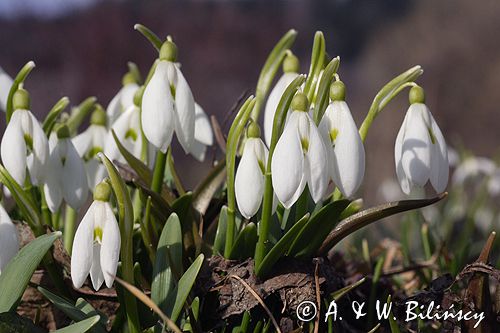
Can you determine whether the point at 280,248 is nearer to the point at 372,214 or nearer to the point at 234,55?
the point at 372,214

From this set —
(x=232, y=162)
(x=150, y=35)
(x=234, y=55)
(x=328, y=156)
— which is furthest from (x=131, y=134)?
(x=234, y=55)

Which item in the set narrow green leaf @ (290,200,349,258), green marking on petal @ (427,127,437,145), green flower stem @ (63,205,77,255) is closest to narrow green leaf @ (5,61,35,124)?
green flower stem @ (63,205,77,255)

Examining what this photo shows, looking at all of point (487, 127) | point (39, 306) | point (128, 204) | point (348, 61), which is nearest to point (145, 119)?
point (128, 204)

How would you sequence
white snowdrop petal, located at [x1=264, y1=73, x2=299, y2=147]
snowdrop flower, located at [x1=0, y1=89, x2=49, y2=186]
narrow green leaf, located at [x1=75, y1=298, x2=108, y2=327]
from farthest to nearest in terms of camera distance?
1. white snowdrop petal, located at [x1=264, y1=73, x2=299, y2=147]
2. snowdrop flower, located at [x1=0, y1=89, x2=49, y2=186]
3. narrow green leaf, located at [x1=75, y1=298, x2=108, y2=327]

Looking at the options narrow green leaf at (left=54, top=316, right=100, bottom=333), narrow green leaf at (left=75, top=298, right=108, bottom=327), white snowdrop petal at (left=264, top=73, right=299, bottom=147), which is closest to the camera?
narrow green leaf at (left=54, top=316, right=100, bottom=333)

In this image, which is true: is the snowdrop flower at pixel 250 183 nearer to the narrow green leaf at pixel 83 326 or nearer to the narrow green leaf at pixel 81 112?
the narrow green leaf at pixel 83 326

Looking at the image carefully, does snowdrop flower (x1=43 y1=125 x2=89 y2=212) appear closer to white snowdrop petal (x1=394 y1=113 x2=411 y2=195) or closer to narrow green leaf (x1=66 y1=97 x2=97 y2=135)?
narrow green leaf (x1=66 y1=97 x2=97 y2=135)
